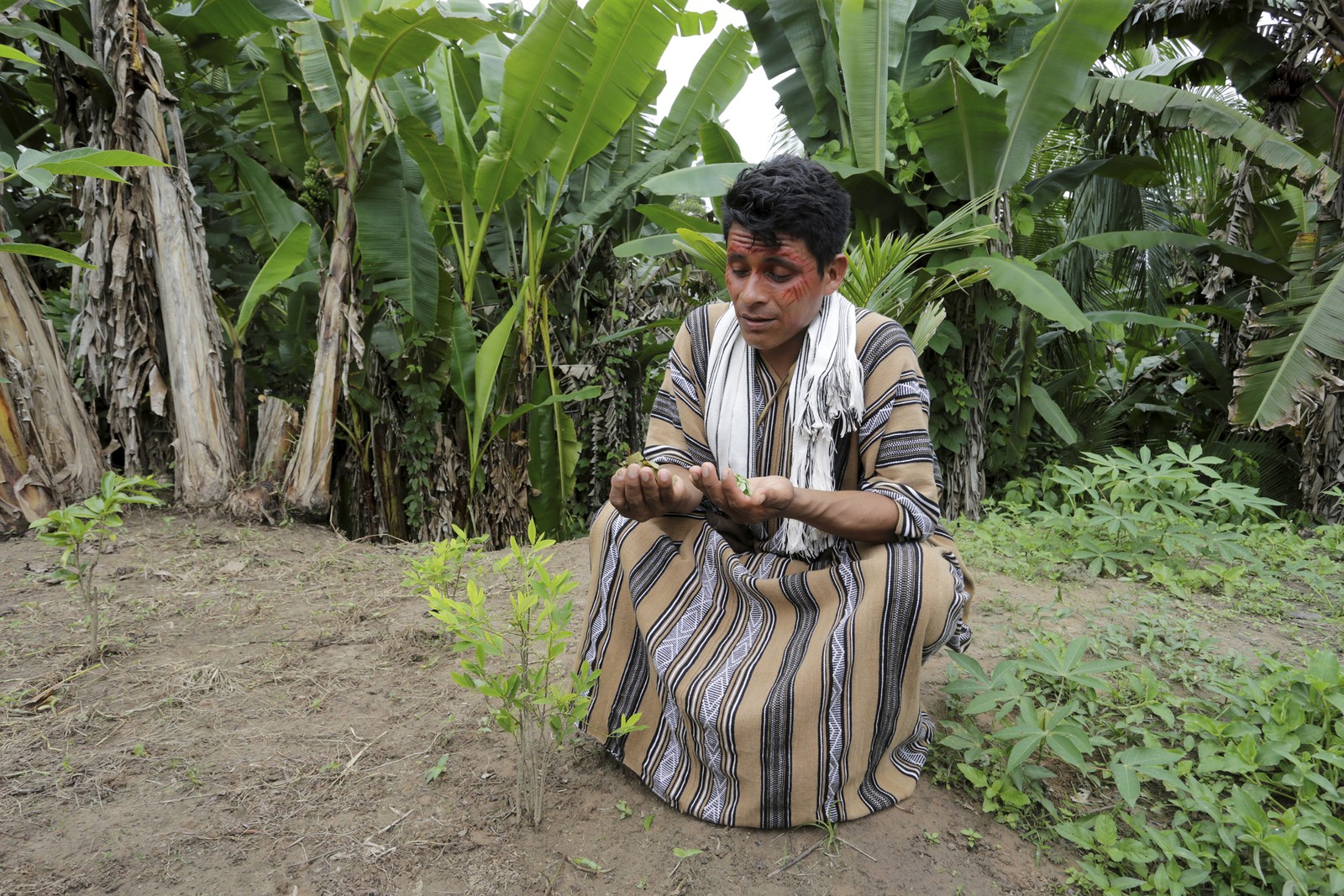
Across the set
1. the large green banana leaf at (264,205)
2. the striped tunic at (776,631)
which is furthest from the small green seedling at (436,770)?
the large green banana leaf at (264,205)

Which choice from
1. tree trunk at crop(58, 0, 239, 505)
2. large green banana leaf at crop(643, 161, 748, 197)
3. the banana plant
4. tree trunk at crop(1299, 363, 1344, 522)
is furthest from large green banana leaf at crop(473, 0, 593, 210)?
tree trunk at crop(1299, 363, 1344, 522)

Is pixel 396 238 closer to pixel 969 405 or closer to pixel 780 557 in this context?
pixel 780 557

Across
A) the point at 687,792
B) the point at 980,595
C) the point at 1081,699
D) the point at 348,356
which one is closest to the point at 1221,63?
the point at 980,595

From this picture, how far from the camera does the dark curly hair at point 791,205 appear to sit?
180 centimetres

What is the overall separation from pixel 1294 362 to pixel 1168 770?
4.13 m

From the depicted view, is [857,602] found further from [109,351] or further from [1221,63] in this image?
[1221,63]

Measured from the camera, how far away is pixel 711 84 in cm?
584

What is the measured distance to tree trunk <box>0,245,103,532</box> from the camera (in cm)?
361

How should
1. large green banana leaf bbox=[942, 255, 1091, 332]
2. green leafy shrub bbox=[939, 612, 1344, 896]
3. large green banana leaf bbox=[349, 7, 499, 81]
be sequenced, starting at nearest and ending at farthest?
green leafy shrub bbox=[939, 612, 1344, 896]
large green banana leaf bbox=[349, 7, 499, 81]
large green banana leaf bbox=[942, 255, 1091, 332]

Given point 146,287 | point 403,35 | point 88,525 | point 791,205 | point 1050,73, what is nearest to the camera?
point 791,205

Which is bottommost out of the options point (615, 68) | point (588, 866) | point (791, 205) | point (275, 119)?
point (588, 866)

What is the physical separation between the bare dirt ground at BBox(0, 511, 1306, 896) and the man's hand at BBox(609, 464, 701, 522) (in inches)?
27.2

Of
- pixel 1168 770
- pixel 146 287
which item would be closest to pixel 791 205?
pixel 1168 770

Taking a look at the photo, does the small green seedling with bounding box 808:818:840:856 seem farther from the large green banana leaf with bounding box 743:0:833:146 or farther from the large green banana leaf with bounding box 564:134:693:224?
the large green banana leaf with bounding box 743:0:833:146
